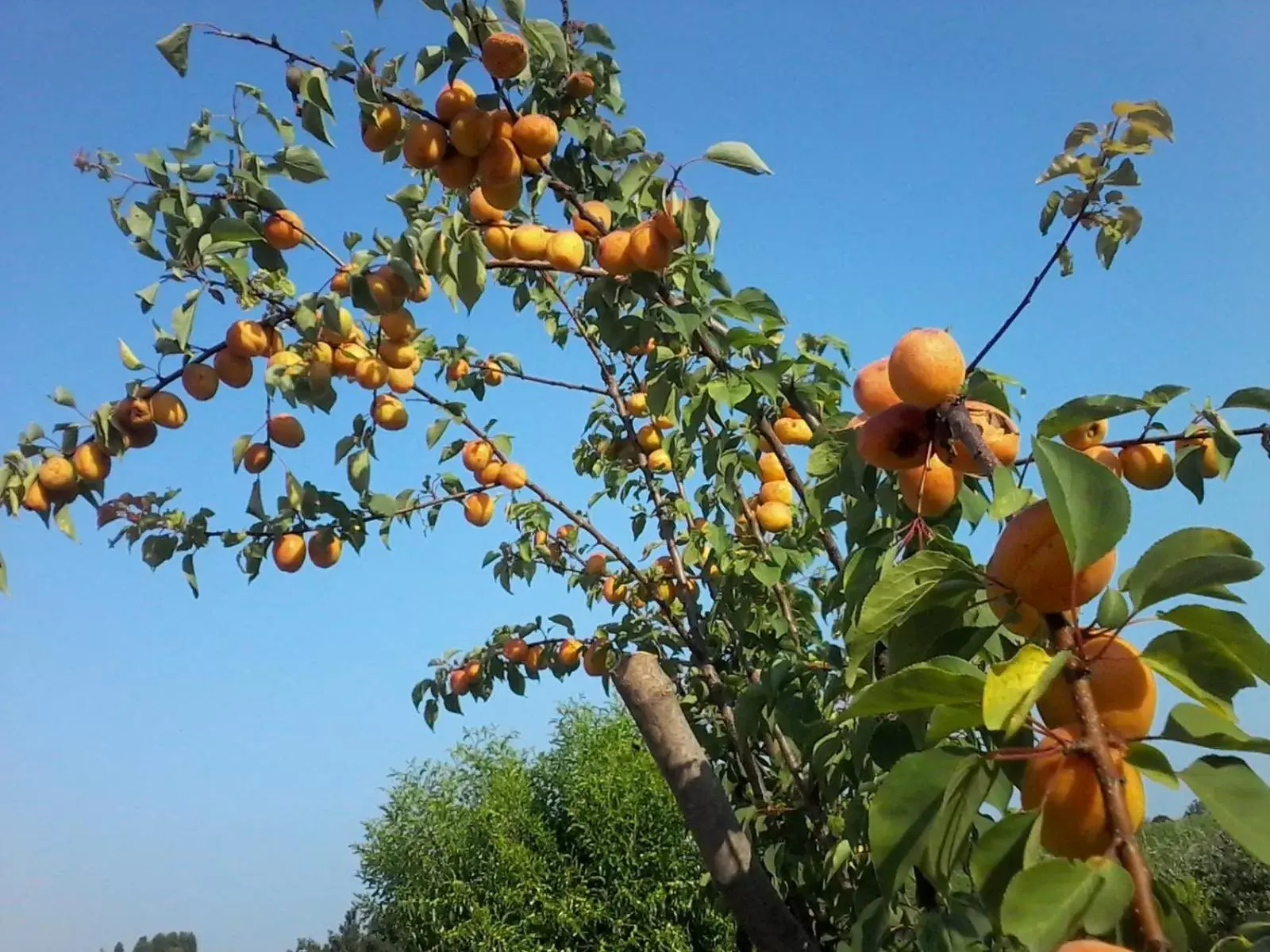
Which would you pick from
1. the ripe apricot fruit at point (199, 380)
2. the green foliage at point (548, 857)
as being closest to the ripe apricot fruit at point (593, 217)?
the ripe apricot fruit at point (199, 380)

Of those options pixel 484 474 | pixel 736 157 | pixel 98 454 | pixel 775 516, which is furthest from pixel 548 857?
pixel 736 157

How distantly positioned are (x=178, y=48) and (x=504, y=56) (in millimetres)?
547

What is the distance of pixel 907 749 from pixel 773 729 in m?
1.27

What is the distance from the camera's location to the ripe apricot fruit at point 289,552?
2434 mm

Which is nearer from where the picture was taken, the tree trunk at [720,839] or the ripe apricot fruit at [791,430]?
the tree trunk at [720,839]

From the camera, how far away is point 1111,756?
0.57 meters

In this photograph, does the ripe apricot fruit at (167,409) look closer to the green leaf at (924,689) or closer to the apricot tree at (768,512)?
the apricot tree at (768,512)

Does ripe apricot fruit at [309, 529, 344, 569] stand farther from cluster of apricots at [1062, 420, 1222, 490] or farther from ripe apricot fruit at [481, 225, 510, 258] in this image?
cluster of apricots at [1062, 420, 1222, 490]

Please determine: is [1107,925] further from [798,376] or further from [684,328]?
[798,376]

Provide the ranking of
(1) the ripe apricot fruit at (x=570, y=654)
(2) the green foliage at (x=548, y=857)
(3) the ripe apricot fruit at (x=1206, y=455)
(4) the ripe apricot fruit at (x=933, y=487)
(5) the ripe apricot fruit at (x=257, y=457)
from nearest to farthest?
(4) the ripe apricot fruit at (x=933, y=487) → (3) the ripe apricot fruit at (x=1206, y=455) → (5) the ripe apricot fruit at (x=257, y=457) → (1) the ripe apricot fruit at (x=570, y=654) → (2) the green foliage at (x=548, y=857)

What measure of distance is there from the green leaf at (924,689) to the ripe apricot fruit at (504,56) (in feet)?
4.34

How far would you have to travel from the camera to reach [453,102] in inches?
64.9

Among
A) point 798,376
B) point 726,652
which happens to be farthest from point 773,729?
point 798,376

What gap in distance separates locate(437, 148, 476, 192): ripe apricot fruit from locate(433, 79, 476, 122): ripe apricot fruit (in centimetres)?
6
